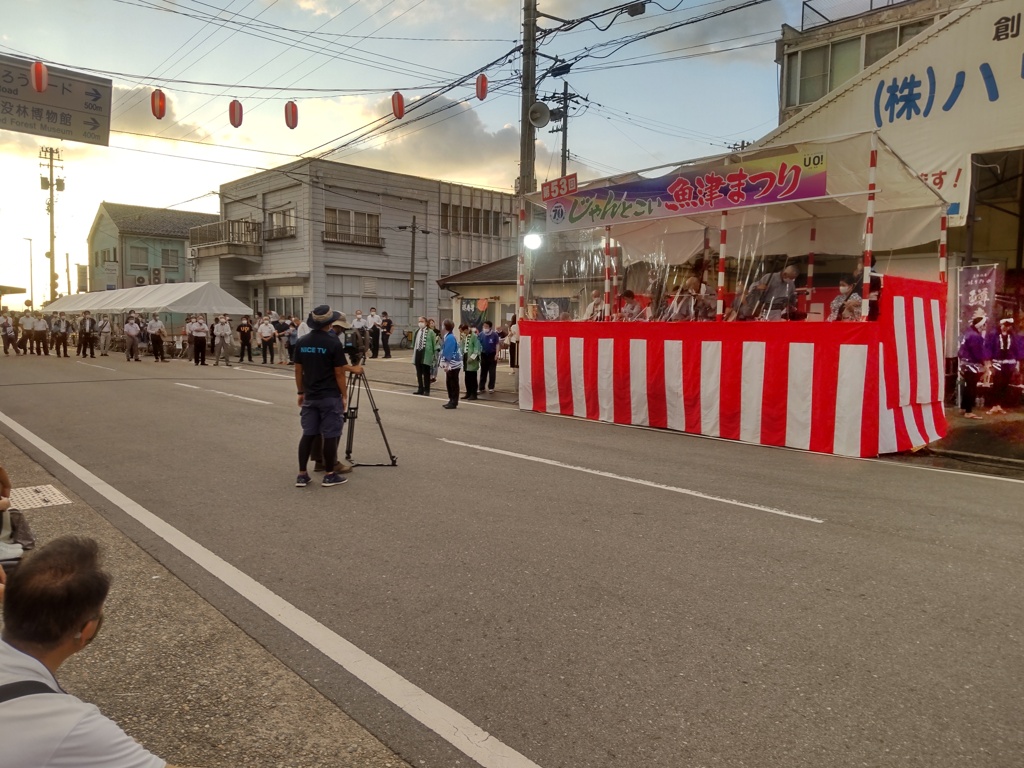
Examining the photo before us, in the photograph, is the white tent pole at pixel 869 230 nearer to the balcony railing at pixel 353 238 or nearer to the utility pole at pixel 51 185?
the balcony railing at pixel 353 238

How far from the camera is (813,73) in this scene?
22.5m

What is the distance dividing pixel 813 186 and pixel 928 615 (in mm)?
7418

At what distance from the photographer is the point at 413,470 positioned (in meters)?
7.78

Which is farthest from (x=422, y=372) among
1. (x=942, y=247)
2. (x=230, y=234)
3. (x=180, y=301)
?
(x=230, y=234)

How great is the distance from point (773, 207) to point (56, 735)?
502 inches

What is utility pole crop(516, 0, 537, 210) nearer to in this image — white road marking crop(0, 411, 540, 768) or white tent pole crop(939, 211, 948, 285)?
white tent pole crop(939, 211, 948, 285)

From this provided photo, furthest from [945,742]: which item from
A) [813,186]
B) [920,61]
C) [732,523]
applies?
[920,61]

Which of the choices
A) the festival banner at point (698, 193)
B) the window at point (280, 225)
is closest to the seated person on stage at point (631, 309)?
the festival banner at point (698, 193)

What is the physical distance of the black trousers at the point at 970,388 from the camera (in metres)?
12.4

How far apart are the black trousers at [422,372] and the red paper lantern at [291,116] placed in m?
5.63

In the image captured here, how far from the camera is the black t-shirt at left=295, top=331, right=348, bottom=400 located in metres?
7.08

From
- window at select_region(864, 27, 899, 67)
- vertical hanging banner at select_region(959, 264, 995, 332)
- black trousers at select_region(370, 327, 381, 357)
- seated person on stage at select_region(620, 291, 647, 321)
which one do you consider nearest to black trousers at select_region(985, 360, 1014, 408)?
vertical hanging banner at select_region(959, 264, 995, 332)

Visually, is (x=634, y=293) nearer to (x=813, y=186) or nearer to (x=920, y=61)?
(x=813, y=186)

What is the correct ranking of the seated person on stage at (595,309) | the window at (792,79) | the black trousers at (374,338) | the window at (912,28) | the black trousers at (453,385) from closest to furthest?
the seated person on stage at (595,309)
the black trousers at (453,385)
the window at (912,28)
the window at (792,79)
the black trousers at (374,338)
